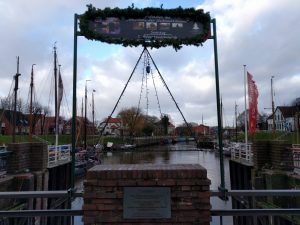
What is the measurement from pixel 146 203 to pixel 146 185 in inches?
8.2

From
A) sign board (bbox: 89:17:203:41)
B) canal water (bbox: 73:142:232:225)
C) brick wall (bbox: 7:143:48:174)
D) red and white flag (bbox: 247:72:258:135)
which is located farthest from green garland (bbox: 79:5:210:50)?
red and white flag (bbox: 247:72:258:135)

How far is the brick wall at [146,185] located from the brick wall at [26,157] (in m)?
11.8

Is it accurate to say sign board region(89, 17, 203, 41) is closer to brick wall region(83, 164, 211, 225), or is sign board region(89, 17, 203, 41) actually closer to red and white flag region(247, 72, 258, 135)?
brick wall region(83, 164, 211, 225)

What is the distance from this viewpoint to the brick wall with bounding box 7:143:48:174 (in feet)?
48.0

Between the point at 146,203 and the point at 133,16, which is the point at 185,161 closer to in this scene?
the point at 133,16

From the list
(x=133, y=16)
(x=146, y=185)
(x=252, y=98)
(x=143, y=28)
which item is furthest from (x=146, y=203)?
(x=252, y=98)

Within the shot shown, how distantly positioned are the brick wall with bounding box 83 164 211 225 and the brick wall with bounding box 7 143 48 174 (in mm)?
11780

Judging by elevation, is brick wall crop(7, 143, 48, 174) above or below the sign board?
below

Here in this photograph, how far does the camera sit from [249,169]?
18297mm

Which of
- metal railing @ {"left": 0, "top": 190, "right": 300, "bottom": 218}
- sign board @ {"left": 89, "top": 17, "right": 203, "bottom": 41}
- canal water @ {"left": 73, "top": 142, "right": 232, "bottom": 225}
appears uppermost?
sign board @ {"left": 89, "top": 17, "right": 203, "bottom": 41}

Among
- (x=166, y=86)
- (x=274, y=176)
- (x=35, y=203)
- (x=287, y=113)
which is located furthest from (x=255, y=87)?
(x=287, y=113)

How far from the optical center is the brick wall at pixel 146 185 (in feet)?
12.9

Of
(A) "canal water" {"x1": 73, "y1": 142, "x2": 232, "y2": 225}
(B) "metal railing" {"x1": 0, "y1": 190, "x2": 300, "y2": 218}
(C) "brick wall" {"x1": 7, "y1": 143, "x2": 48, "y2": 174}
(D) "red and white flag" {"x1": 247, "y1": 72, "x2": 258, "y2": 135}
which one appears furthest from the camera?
(D) "red and white flag" {"x1": 247, "y1": 72, "x2": 258, "y2": 135}

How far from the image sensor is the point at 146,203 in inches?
156
